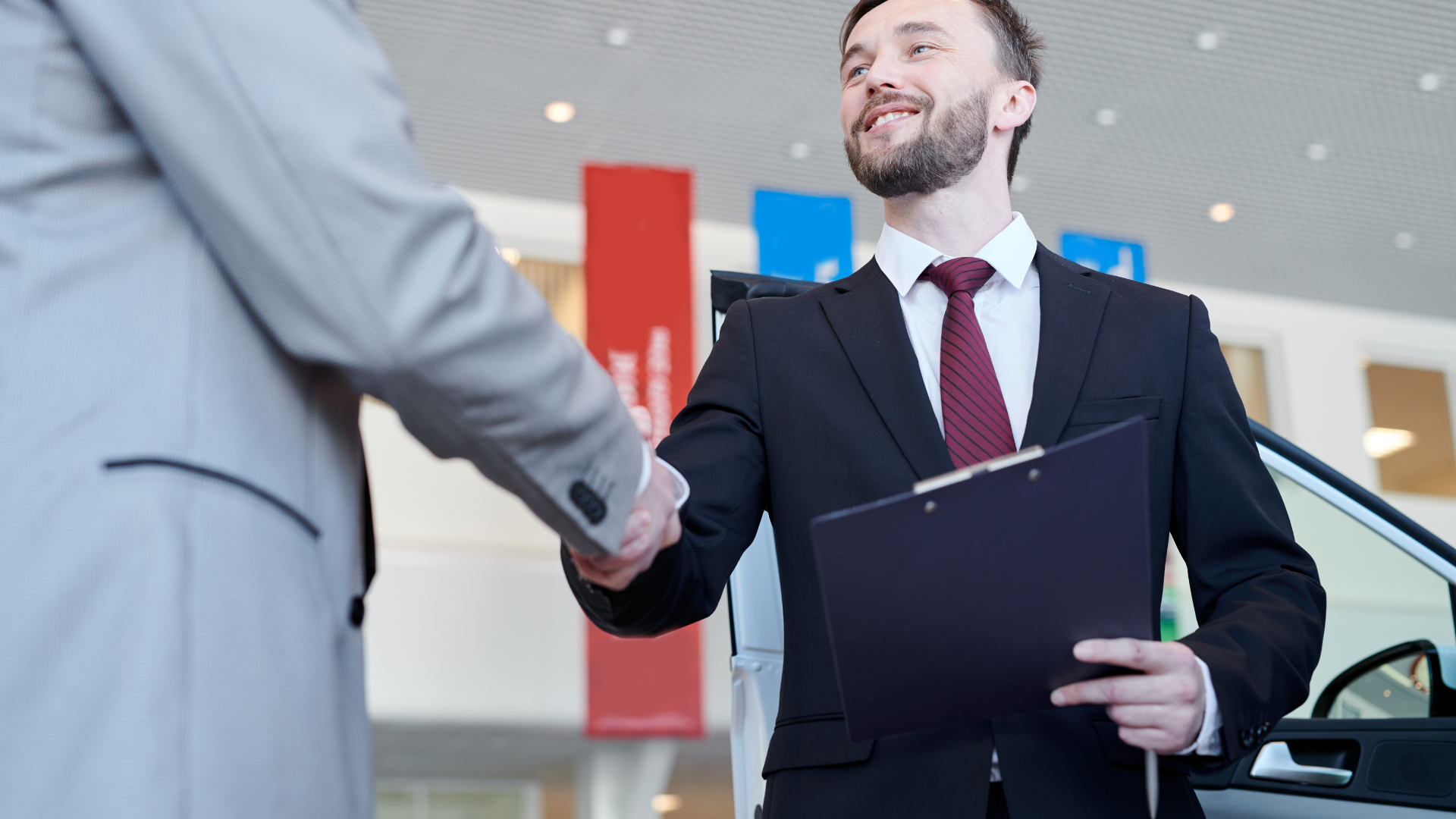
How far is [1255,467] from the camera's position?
1580mm

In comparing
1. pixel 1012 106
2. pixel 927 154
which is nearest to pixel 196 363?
pixel 927 154

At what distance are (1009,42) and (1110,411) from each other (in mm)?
769

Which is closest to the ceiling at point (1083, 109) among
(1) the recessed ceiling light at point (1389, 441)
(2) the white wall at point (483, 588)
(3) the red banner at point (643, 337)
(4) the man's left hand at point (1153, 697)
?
(2) the white wall at point (483, 588)

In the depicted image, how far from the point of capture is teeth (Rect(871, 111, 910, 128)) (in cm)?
186

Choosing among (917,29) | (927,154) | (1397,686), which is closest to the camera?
(927,154)

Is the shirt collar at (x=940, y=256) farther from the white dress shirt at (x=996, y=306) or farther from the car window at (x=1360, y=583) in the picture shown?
the car window at (x=1360, y=583)

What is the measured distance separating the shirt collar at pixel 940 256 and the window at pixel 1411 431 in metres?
9.72


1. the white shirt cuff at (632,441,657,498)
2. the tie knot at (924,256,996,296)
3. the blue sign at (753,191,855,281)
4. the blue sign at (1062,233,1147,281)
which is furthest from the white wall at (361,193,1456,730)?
the white shirt cuff at (632,441,657,498)

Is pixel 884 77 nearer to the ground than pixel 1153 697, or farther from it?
farther from it

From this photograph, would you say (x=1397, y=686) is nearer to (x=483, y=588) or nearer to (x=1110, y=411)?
(x=1110, y=411)

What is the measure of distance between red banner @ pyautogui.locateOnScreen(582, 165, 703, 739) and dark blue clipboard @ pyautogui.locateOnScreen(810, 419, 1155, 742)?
557 centimetres

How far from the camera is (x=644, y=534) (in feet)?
3.86

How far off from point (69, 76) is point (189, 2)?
4.2 inches

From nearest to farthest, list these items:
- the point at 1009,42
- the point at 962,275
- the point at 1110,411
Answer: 1. the point at 1110,411
2. the point at 962,275
3. the point at 1009,42
